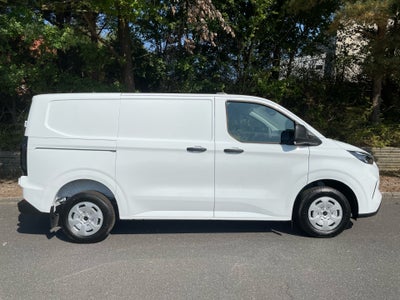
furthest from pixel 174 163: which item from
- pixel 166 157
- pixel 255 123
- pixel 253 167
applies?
pixel 255 123

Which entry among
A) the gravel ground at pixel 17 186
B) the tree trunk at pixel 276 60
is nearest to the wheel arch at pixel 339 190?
the gravel ground at pixel 17 186

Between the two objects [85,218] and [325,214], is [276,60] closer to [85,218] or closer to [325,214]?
[325,214]

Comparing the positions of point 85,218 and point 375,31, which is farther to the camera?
point 375,31

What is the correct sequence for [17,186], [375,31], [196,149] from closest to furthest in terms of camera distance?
[196,149]
[17,186]
[375,31]

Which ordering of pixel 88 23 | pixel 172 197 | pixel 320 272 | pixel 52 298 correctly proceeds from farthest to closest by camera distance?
pixel 88 23
pixel 172 197
pixel 320 272
pixel 52 298

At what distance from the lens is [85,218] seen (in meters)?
5.13

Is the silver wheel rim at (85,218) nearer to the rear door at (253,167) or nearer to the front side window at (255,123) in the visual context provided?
the rear door at (253,167)

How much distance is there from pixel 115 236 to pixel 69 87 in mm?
5466

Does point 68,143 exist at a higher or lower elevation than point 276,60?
lower

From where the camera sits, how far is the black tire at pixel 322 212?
17.0ft

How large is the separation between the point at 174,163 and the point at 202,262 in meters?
1.27

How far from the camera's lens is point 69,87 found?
31.9 feet

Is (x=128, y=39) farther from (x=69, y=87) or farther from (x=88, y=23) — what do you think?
(x=69, y=87)

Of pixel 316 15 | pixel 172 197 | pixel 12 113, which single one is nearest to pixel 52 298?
pixel 172 197
